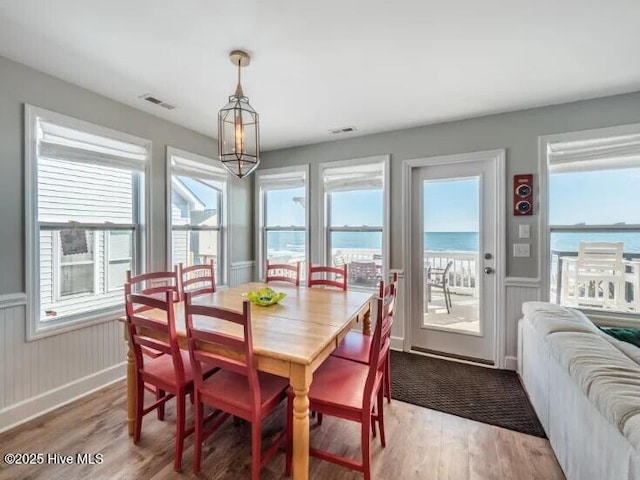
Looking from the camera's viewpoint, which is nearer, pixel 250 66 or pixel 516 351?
pixel 250 66

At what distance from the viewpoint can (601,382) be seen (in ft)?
3.90

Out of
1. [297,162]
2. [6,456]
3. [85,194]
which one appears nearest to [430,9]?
[297,162]

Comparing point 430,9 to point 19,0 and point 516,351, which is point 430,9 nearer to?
point 19,0

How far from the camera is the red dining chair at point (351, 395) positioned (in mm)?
1497

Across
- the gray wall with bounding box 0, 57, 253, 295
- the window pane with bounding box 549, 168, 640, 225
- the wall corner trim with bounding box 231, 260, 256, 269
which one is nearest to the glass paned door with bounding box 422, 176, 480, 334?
the window pane with bounding box 549, 168, 640, 225

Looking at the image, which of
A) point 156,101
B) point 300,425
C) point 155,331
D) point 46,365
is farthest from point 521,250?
point 46,365

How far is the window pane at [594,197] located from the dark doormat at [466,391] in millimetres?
1594

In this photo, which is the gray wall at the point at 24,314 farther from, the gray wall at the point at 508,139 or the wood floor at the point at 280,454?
the gray wall at the point at 508,139

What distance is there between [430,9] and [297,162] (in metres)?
2.62

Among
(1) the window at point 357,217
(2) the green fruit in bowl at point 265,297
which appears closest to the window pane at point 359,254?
(1) the window at point 357,217

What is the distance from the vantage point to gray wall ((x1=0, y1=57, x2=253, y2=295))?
2062mm

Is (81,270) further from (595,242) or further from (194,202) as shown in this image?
(595,242)

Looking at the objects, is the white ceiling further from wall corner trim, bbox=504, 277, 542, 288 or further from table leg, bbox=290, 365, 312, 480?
table leg, bbox=290, 365, 312, 480

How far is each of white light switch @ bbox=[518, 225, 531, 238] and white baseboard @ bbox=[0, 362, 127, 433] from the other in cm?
402
